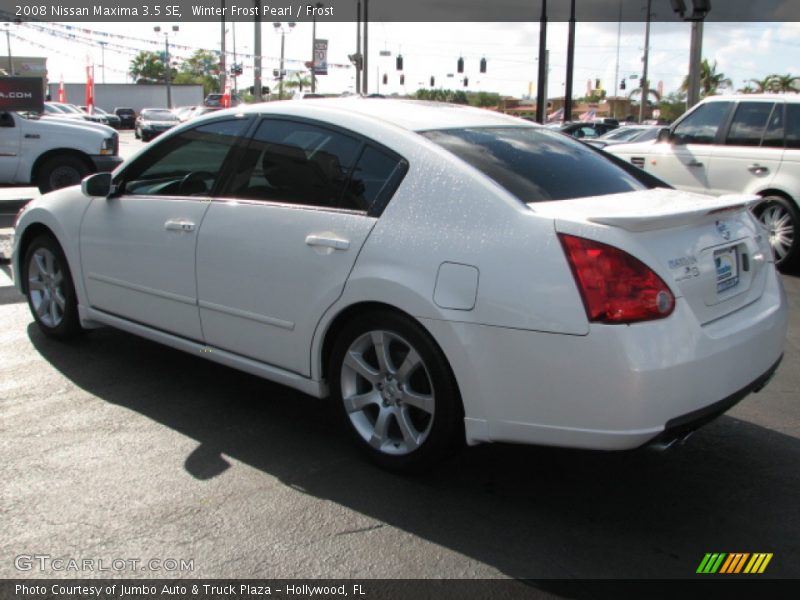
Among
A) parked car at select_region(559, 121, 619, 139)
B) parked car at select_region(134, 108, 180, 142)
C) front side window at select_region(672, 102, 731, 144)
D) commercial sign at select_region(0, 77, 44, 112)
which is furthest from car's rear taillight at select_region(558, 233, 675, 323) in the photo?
parked car at select_region(134, 108, 180, 142)

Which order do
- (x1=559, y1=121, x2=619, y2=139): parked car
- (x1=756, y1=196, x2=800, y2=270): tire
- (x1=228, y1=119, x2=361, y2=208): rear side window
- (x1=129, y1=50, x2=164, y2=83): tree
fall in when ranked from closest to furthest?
(x1=228, y1=119, x2=361, y2=208): rear side window, (x1=756, y1=196, x2=800, y2=270): tire, (x1=559, y1=121, x2=619, y2=139): parked car, (x1=129, y1=50, x2=164, y2=83): tree

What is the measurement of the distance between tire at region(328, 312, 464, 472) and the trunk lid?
767mm

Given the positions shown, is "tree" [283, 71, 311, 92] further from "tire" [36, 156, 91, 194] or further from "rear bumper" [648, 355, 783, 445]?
"rear bumper" [648, 355, 783, 445]

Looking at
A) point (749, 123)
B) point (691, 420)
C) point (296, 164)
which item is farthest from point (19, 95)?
point (691, 420)

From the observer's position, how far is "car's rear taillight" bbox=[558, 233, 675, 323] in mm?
2908

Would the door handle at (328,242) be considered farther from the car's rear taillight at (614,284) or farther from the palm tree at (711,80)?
the palm tree at (711,80)

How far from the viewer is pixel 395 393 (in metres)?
3.50

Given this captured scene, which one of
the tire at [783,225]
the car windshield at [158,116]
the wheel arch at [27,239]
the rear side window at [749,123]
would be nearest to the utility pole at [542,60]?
the rear side window at [749,123]

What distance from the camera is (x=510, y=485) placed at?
3.54 meters

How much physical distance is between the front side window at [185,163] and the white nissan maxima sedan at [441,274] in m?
0.01

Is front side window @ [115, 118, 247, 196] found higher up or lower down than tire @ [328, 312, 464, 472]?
higher up

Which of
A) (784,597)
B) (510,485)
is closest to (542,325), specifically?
(510,485)

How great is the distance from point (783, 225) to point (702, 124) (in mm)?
1555

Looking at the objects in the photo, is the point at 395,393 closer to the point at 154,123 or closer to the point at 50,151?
the point at 50,151
